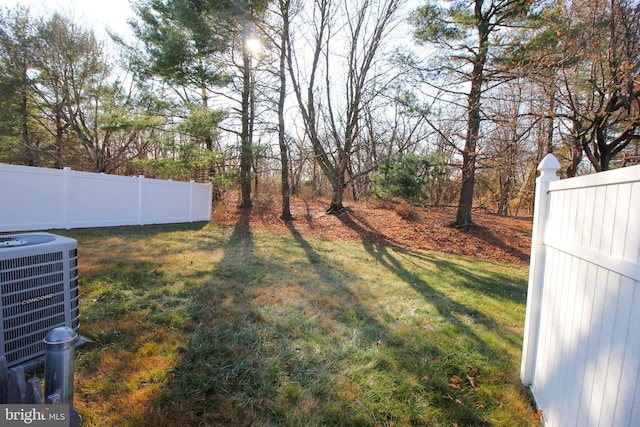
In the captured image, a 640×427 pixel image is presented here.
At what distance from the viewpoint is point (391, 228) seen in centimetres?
955

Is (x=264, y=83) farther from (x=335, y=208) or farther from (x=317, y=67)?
(x=335, y=208)

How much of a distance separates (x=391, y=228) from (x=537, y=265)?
24.2ft

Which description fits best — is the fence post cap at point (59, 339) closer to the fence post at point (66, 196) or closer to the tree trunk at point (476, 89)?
the fence post at point (66, 196)

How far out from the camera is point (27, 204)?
20.9 ft

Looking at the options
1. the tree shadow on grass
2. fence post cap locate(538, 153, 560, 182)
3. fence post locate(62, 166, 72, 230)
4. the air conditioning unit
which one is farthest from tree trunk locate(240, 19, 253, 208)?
Answer: fence post cap locate(538, 153, 560, 182)

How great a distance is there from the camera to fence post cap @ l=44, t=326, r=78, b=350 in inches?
49.6

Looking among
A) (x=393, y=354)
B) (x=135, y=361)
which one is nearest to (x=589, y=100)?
(x=393, y=354)

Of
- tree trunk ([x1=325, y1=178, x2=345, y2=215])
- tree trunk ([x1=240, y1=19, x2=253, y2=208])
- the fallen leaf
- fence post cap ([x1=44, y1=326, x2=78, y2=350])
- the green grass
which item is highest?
tree trunk ([x1=240, y1=19, x2=253, y2=208])

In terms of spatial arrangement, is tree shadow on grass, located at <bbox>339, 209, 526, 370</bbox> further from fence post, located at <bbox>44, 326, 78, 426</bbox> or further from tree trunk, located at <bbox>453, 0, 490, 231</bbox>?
tree trunk, located at <bbox>453, 0, 490, 231</bbox>

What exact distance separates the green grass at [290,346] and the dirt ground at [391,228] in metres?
2.86

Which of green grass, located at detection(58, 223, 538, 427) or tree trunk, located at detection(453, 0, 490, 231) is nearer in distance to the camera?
green grass, located at detection(58, 223, 538, 427)

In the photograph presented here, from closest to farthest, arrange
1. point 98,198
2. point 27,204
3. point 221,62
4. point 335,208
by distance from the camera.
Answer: point 27,204 < point 98,198 < point 221,62 < point 335,208

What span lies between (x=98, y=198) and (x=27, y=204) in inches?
53.4

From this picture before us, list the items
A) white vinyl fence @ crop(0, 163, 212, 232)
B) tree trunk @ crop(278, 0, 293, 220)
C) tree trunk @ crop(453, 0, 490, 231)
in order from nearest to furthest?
white vinyl fence @ crop(0, 163, 212, 232), tree trunk @ crop(453, 0, 490, 231), tree trunk @ crop(278, 0, 293, 220)
